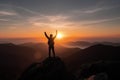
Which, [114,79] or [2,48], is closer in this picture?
[114,79]

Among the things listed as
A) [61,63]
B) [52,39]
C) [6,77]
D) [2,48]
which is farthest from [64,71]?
[2,48]

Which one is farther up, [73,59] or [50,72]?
[50,72]

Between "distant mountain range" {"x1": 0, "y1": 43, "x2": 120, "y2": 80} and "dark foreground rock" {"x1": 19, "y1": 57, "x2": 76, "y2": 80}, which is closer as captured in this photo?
"dark foreground rock" {"x1": 19, "y1": 57, "x2": 76, "y2": 80}

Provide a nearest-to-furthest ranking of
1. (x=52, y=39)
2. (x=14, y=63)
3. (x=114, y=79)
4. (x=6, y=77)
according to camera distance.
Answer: (x=52, y=39) → (x=114, y=79) → (x=6, y=77) → (x=14, y=63)

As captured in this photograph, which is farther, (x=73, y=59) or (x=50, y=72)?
(x=73, y=59)

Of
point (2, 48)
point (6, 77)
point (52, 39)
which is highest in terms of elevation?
point (52, 39)

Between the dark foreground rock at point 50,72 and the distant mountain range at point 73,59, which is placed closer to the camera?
the dark foreground rock at point 50,72

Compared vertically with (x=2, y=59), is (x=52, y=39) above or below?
above

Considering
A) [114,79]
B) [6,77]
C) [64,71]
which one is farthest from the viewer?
[6,77]

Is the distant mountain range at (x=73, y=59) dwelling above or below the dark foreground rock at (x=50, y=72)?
below

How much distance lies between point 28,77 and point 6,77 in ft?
143

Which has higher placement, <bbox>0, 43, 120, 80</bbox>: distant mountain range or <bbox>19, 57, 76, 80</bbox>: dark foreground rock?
<bbox>19, 57, 76, 80</bbox>: dark foreground rock

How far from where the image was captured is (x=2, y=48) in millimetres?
108812

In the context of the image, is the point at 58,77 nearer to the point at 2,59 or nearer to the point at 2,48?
the point at 2,59
